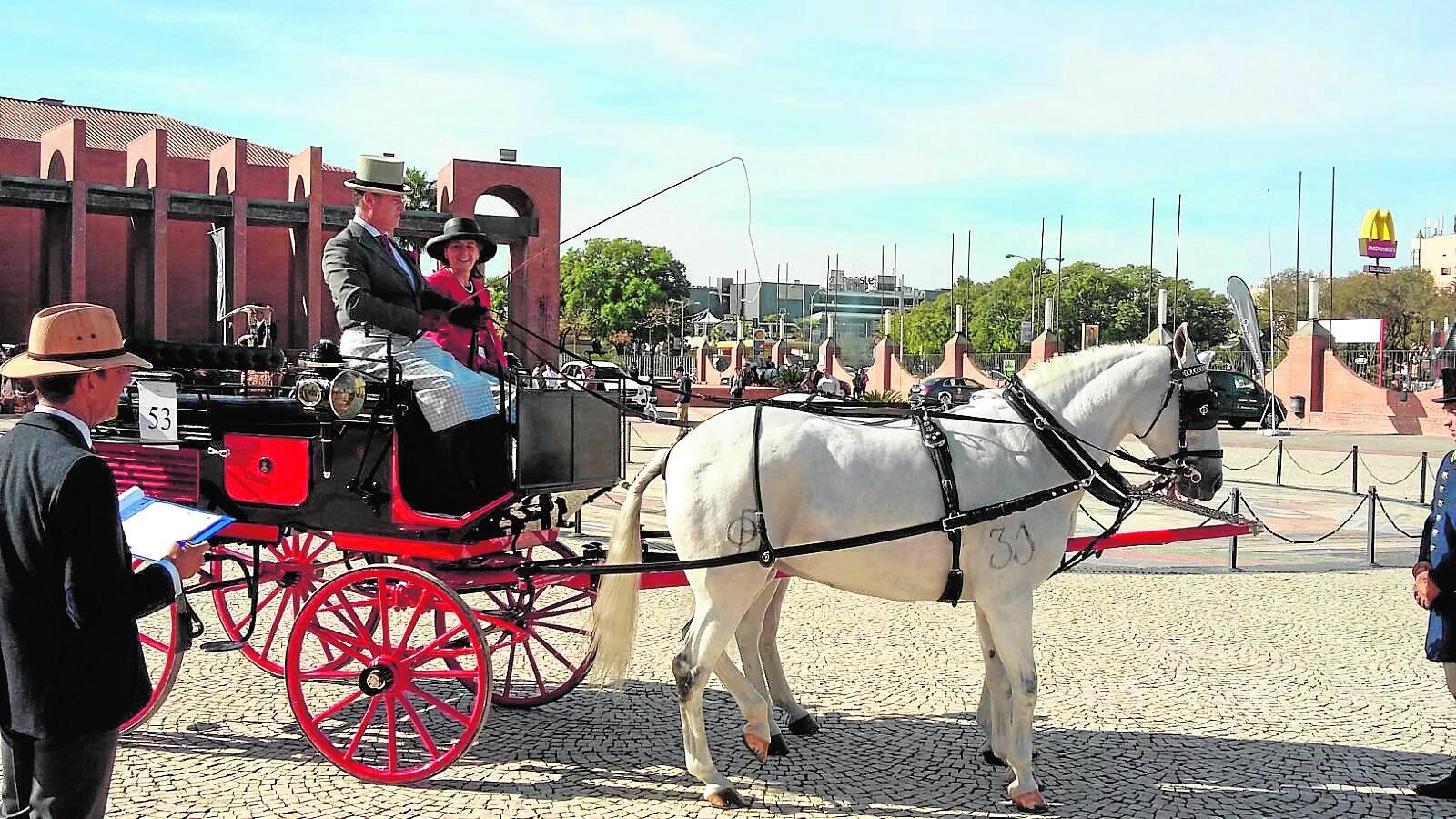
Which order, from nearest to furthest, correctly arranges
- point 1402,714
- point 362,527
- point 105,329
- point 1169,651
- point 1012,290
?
point 105,329 < point 362,527 < point 1402,714 < point 1169,651 < point 1012,290

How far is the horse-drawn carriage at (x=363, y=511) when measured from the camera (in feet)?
16.3

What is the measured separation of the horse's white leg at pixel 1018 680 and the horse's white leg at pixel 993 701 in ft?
0.25

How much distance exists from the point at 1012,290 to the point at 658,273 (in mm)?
26218

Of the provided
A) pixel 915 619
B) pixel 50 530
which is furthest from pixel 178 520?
pixel 915 619

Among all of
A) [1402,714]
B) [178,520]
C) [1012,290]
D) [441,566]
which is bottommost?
[1402,714]

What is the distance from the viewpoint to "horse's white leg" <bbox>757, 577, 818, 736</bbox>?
18.5 ft

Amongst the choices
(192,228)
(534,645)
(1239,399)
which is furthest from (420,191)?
(534,645)

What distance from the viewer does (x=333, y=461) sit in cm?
535

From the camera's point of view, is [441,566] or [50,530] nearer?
[50,530]

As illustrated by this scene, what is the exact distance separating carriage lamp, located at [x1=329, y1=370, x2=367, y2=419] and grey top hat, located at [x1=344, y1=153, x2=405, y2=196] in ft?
3.31

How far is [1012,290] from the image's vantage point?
277ft

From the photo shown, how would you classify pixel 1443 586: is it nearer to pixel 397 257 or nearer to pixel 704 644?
pixel 704 644

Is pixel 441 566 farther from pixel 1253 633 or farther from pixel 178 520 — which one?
pixel 1253 633

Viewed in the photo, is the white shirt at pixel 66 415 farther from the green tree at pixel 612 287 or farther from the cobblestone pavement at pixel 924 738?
the green tree at pixel 612 287
